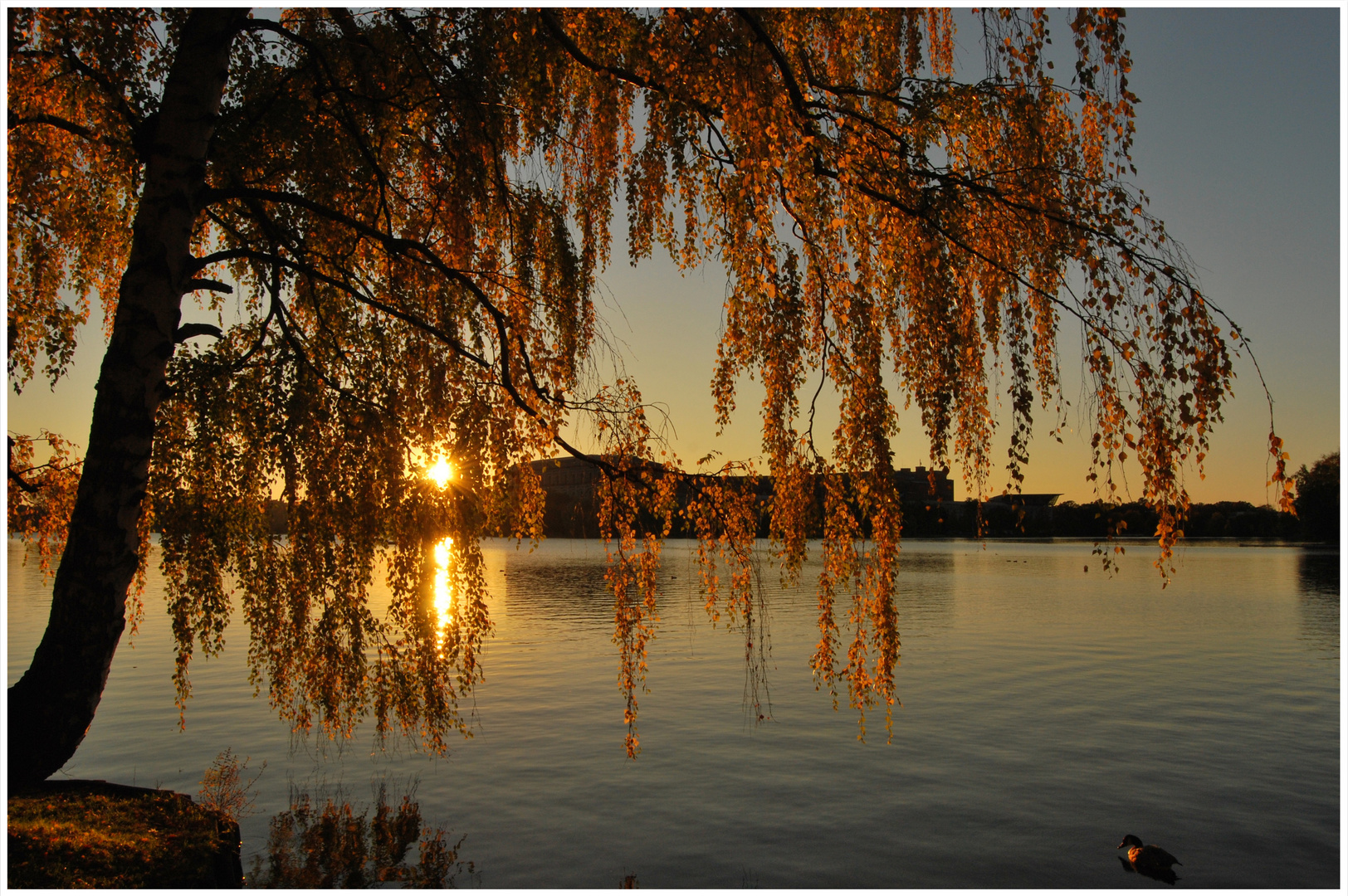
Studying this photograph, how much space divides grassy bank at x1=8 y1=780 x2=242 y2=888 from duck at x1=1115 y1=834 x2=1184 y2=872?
876 centimetres

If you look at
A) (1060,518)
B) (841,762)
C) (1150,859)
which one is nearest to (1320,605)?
(841,762)

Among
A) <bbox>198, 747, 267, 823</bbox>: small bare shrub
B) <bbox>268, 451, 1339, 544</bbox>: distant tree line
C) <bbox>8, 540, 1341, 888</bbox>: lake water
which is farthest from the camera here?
<bbox>8, 540, 1341, 888</bbox>: lake water

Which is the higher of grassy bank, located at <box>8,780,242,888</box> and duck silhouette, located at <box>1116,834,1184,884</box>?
grassy bank, located at <box>8,780,242,888</box>

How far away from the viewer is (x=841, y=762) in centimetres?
1366

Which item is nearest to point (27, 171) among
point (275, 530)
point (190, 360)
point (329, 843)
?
point (190, 360)

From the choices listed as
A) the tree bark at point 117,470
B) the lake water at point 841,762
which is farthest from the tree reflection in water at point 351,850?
the tree bark at point 117,470

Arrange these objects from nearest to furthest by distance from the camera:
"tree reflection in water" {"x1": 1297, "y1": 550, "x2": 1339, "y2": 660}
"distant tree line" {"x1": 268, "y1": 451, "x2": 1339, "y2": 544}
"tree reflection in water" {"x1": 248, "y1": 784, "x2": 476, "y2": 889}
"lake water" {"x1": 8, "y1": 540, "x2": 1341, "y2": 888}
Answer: "distant tree line" {"x1": 268, "y1": 451, "x2": 1339, "y2": 544} < "tree reflection in water" {"x1": 248, "y1": 784, "x2": 476, "y2": 889} < "lake water" {"x1": 8, "y1": 540, "x2": 1341, "y2": 888} < "tree reflection in water" {"x1": 1297, "y1": 550, "x2": 1339, "y2": 660}

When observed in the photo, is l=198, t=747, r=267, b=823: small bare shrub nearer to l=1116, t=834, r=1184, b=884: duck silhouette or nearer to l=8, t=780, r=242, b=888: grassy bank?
l=8, t=780, r=242, b=888: grassy bank

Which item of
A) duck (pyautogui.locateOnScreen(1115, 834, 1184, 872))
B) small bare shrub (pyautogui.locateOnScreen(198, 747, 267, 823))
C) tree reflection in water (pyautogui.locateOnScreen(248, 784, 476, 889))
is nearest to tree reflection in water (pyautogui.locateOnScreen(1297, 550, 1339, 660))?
duck (pyautogui.locateOnScreen(1115, 834, 1184, 872))

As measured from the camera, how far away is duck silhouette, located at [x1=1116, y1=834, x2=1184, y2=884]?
9.64 metres

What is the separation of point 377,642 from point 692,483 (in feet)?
7.98

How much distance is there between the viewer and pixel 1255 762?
13828mm

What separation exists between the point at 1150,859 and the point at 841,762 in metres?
4.68

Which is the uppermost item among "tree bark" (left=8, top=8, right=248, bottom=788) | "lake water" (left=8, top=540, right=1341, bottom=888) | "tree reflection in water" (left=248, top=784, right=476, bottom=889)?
"tree bark" (left=8, top=8, right=248, bottom=788)
